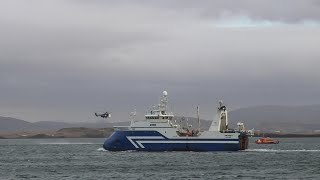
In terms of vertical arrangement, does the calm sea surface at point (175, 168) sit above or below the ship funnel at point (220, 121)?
below

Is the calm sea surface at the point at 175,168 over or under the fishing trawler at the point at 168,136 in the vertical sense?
under

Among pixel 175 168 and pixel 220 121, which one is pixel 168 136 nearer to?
pixel 220 121

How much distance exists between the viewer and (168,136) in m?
117

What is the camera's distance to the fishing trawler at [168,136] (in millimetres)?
116875

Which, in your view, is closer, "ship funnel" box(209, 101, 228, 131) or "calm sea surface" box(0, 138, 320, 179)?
"calm sea surface" box(0, 138, 320, 179)

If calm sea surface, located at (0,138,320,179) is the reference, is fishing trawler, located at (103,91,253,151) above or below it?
above

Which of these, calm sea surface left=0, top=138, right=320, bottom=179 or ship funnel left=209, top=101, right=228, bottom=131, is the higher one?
ship funnel left=209, top=101, right=228, bottom=131

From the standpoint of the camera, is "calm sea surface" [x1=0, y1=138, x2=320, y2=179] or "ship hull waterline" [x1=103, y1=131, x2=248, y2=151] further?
"ship hull waterline" [x1=103, y1=131, x2=248, y2=151]

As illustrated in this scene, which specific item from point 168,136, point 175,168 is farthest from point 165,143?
point 175,168

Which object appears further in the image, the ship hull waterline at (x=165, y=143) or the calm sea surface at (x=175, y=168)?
→ the ship hull waterline at (x=165, y=143)

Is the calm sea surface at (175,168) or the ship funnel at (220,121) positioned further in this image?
the ship funnel at (220,121)

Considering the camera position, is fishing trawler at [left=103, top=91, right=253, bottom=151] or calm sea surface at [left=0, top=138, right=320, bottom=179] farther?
fishing trawler at [left=103, top=91, right=253, bottom=151]

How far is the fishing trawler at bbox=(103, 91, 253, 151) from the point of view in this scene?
383ft

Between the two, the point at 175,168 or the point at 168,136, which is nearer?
the point at 175,168
